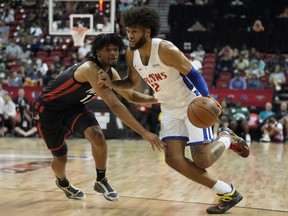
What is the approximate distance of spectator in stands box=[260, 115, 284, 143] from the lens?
13422 mm

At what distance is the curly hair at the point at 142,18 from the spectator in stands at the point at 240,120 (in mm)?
9071

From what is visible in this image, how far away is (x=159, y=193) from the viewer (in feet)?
17.7

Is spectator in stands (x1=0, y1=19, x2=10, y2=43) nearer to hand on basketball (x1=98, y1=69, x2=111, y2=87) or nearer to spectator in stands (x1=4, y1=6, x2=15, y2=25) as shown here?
spectator in stands (x1=4, y1=6, x2=15, y2=25)

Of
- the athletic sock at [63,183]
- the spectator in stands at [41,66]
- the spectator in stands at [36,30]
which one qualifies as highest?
the athletic sock at [63,183]

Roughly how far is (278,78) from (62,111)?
11355mm

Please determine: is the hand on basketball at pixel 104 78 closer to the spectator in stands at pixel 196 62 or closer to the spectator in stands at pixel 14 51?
the spectator in stands at pixel 196 62

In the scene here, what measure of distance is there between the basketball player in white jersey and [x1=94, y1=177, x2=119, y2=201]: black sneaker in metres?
0.73

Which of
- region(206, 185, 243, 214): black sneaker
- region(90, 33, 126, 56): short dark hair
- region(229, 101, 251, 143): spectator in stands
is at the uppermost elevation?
region(90, 33, 126, 56): short dark hair

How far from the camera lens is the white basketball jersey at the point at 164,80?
450 cm

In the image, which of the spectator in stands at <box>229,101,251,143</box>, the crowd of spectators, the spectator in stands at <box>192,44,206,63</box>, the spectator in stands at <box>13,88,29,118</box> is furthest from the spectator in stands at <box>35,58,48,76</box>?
the spectator in stands at <box>229,101,251,143</box>

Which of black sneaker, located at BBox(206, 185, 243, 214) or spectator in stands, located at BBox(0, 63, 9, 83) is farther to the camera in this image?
spectator in stands, located at BBox(0, 63, 9, 83)

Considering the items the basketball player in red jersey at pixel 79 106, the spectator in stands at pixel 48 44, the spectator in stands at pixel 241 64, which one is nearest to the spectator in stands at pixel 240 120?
the spectator in stands at pixel 241 64

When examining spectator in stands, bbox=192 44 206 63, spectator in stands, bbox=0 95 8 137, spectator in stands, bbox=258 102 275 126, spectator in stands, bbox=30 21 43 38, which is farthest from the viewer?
spectator in stands, bbox=30 21 43 38

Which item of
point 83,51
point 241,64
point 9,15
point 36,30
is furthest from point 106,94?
point 9,15
